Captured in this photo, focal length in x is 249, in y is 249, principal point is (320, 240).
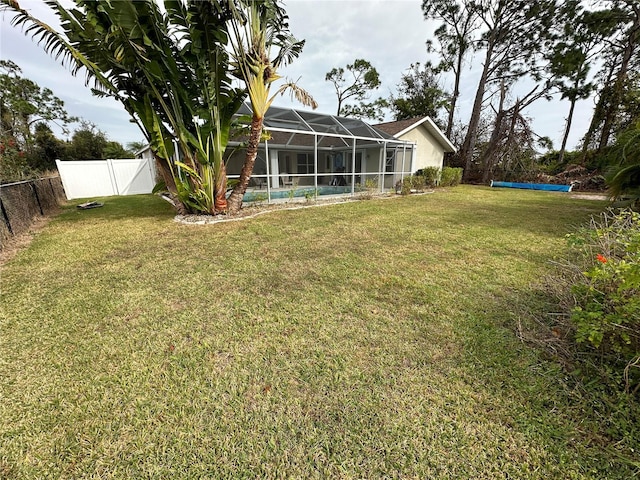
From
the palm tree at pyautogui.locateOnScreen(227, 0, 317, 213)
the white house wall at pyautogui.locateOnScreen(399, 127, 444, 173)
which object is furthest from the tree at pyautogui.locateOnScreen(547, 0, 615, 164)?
the palm tree at pyautogui.locateOnScreen(227, 0, 317, 213)

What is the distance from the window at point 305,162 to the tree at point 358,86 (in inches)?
594

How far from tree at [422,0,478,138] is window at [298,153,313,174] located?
15.1 m

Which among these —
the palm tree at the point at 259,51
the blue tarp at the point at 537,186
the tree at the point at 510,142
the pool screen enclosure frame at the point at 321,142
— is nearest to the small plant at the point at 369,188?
the pool screen enclosure frame at the point at 321,142

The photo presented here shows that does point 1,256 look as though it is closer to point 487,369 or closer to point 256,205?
point 256,205

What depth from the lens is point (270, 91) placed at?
698cm

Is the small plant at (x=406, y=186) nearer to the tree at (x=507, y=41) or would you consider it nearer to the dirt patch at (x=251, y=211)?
the dirt patch at (x=251, y=211)

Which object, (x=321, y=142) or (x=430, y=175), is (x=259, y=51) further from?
(x=430, y=175)

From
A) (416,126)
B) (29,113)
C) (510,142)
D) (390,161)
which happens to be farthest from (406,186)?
(29,113)

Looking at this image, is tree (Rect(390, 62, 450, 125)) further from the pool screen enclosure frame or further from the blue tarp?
the pool screen enclosure frame

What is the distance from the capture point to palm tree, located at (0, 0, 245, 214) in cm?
529

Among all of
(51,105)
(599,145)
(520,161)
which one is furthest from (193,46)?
(51,105)

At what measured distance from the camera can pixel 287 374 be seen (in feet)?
6.77

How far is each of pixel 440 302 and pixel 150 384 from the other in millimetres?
3065

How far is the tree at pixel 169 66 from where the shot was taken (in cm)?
530
